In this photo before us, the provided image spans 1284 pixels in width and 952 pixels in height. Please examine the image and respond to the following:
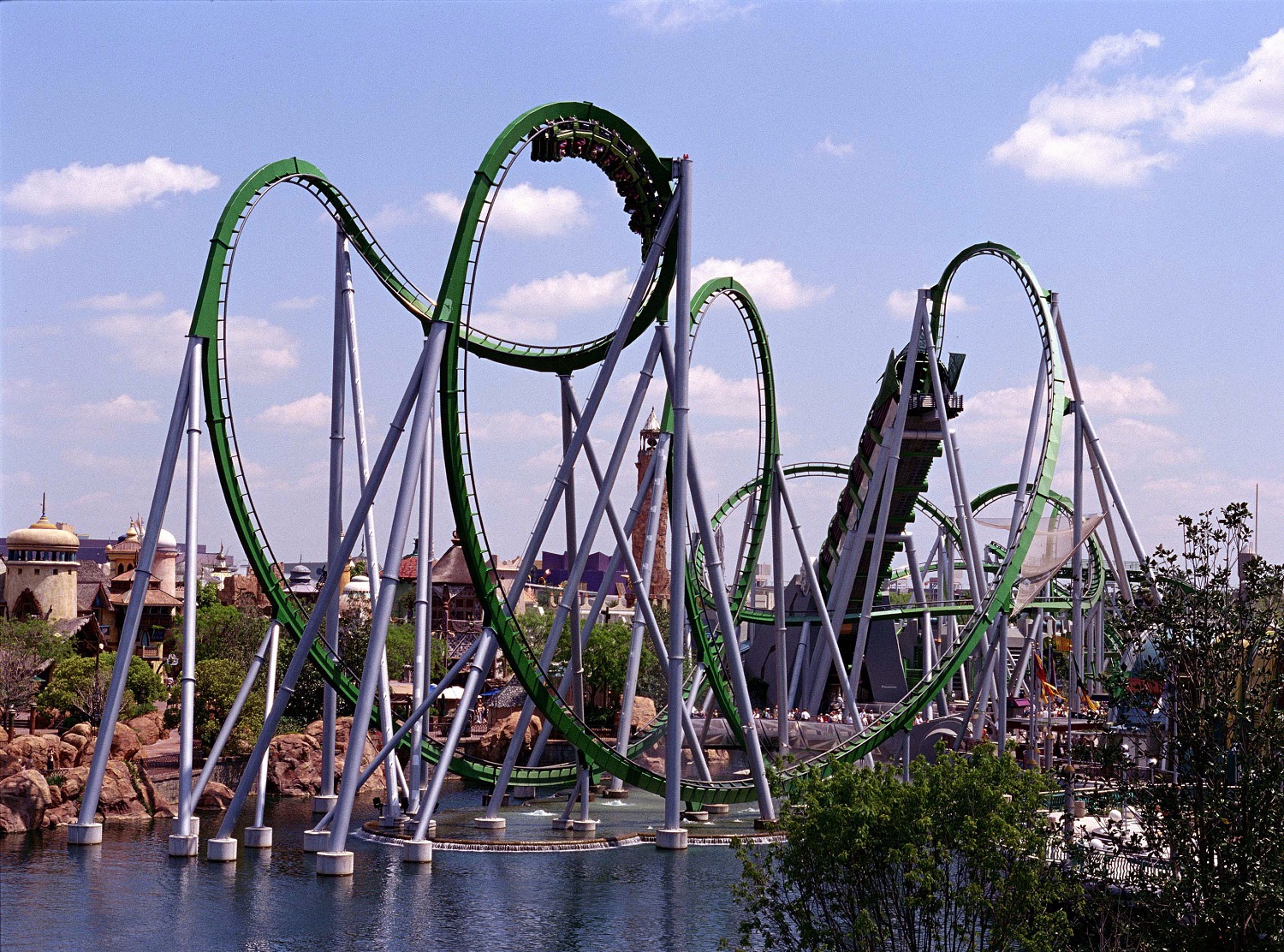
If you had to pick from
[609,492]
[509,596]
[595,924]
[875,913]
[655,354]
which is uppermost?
[655,354]

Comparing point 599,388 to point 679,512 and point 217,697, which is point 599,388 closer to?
point 679,512

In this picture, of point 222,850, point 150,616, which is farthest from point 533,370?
point 150,616

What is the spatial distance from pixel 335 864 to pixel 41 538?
52520 mm

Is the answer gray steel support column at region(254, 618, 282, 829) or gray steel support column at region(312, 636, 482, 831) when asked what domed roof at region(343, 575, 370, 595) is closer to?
gray steel support column at region(254, 618, 282, 829)

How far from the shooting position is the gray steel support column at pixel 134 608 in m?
25.0

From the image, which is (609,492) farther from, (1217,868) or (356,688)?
(1217,868)

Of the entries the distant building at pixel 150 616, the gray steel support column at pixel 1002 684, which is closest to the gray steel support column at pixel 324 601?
the gray steel support column at pixel 1002 684

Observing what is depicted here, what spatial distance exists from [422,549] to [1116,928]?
721 inches

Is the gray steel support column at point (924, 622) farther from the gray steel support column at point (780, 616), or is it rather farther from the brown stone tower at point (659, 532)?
the brown stone tower at point (659, 532)

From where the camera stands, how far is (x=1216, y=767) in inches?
575

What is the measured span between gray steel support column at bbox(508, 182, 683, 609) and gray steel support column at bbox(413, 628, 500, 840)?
1.06 m

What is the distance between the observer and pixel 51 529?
233 ft

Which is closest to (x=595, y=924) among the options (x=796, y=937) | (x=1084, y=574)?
(x=796, y=937)

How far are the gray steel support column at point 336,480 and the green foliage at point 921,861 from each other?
14.3 meters
